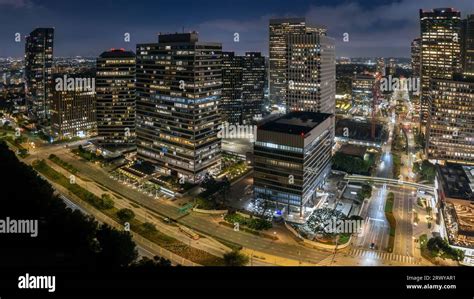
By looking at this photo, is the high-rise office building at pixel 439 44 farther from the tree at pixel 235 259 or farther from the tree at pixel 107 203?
the tree at pixel 107 203

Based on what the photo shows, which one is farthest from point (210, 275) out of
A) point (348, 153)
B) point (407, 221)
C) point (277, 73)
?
point (277, 73)

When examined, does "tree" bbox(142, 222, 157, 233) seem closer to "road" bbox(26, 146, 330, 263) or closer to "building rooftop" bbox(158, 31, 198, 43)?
"road" bbox(26, 146, 330, 263)

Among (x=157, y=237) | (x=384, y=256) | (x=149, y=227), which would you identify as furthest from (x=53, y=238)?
(x=384, y=256)

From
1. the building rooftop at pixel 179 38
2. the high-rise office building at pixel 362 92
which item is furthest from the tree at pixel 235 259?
the high-rise office building at pixel 362 92

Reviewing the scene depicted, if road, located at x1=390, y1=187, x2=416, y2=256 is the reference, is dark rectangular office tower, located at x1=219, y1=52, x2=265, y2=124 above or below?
above

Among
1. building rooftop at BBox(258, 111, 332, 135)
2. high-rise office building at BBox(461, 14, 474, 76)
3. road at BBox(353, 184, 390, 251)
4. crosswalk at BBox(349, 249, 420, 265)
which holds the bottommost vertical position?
crosswalk at BBox(349, 249, 420, 265)

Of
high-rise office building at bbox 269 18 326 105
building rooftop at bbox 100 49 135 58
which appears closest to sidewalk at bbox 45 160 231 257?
building rooftop at bbox 100 49 135 58
